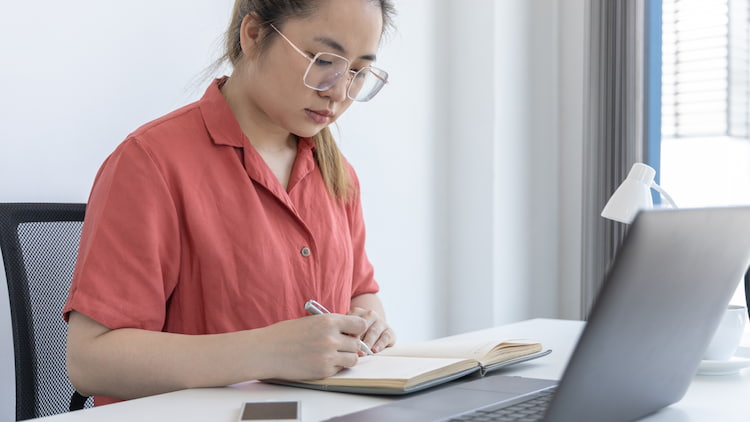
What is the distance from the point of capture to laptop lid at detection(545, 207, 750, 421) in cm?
66

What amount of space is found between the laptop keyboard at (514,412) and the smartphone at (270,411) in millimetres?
187

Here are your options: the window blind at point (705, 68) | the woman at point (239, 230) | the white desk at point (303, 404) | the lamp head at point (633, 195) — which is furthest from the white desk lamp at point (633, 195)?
the window blind at point (705, 68)

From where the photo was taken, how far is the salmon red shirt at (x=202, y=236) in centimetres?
116

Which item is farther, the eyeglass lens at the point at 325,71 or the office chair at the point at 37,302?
the office chair at the point at 37,302

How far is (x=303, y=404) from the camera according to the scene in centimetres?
98

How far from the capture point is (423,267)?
3152 mm

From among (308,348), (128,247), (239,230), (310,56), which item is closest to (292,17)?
(310,56)

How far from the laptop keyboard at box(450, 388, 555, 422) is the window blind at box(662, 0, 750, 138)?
244 cm

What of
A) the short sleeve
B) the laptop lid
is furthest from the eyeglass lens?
the laptop lid

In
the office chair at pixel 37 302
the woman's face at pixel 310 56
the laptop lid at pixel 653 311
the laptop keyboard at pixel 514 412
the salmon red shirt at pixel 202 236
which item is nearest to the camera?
the laptop lid at pixel 653 311

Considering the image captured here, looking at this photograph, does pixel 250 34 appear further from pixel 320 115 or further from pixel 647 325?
pixel 647 325

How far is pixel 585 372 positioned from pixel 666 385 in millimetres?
251

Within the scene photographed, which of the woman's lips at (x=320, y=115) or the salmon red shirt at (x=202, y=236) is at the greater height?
the woman's lips at (x=320, y=115)

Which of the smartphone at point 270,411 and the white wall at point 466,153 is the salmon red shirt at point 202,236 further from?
the white wall at point 466,153
